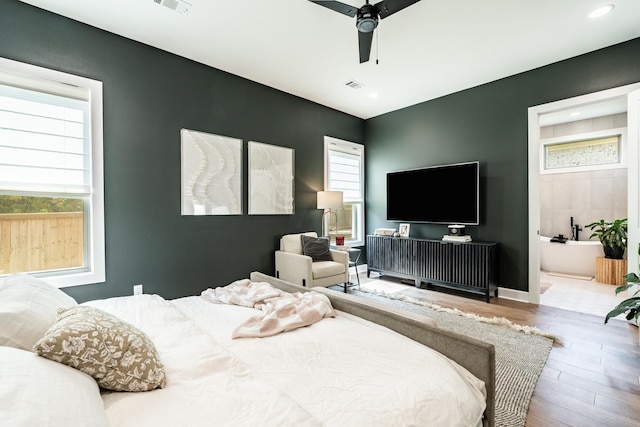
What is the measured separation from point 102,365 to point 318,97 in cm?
446

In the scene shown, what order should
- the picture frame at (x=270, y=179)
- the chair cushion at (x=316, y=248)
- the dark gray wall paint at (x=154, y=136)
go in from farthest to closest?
the chair cushion at (x=316, y=248), the picture frame at (x=270, y=179), the dark gray wall paint at (x=154, y=136)

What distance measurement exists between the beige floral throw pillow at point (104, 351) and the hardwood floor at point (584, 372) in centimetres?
204

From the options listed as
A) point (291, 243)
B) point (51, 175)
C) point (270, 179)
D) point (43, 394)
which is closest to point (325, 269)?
point (291, 243)

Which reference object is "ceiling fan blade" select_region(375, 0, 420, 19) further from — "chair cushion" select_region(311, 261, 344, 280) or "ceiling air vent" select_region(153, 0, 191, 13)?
"chair cushion" select_region(311, 261, 344, 280)

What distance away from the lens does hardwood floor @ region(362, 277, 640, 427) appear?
1791 millimetres

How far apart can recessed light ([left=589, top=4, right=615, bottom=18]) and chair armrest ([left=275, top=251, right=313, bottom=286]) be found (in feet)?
12.1

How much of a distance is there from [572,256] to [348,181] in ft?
13.9

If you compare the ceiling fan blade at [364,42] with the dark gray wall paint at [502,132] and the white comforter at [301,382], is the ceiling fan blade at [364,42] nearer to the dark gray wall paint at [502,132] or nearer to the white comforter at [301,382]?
the white comforter at [301,382]

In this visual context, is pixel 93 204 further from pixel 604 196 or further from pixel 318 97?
pixel 604 196

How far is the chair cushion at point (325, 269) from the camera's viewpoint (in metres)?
3.79

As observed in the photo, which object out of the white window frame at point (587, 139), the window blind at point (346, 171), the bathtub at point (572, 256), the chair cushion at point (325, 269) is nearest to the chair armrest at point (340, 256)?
the chair cushion at point (325, 269)

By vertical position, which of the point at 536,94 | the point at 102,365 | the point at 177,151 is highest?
the point at 536,94

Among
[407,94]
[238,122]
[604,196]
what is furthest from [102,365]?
[604,196]

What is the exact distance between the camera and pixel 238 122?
398 cm
